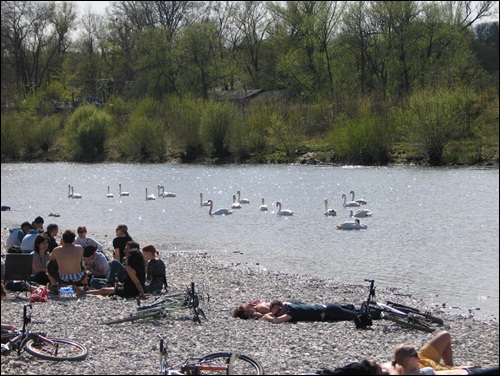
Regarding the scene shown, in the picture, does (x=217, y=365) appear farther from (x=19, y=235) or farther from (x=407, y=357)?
(x=19, y=235)

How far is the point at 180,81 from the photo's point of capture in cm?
6606

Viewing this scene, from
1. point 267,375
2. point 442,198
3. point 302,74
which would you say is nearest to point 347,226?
point 442,198

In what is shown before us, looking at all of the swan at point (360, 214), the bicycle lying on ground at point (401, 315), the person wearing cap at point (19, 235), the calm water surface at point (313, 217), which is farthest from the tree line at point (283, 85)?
the bicycle lying on ground at point (401, 315)

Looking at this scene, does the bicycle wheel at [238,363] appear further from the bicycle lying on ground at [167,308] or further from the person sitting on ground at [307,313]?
the person sitting on ground at [307,313]

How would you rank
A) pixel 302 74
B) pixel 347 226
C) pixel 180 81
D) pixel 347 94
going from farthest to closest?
pixel 180 81 < pixel 302 74 < pixel 347 94 < pixel 347 226

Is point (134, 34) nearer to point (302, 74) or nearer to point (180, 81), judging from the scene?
point (180, 81)

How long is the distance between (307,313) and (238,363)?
9.28 ft

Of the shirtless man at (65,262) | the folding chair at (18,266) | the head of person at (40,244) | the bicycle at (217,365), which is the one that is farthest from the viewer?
the head of person at (40,244)

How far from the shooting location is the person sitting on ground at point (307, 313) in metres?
11.4

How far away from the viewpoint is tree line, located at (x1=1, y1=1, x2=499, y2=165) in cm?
4209

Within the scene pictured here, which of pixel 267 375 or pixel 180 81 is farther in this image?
pixel 180 81

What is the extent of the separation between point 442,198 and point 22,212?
54.5ft

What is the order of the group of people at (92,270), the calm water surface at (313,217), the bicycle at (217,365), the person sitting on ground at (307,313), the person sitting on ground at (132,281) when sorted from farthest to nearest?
the calm water surface at (313,217), the group of people at (92,270), the person sitting on ground at (132,281), the person sitting on ground at (307,313), the bicycle at (217,365)

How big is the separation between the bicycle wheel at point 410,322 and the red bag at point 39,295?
5.01 metres
